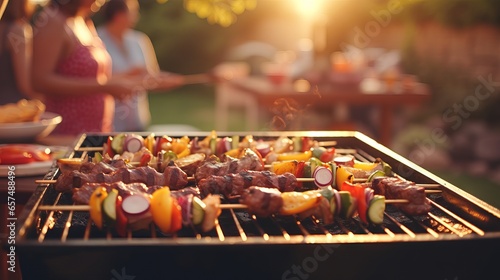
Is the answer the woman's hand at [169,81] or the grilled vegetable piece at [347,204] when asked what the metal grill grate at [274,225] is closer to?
the grilled vegetable piece at [347,204]

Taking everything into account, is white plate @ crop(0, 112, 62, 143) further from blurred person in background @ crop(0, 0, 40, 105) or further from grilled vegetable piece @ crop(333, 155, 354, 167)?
grilled vegetable piece @ crop(333, 155, 354, 167)

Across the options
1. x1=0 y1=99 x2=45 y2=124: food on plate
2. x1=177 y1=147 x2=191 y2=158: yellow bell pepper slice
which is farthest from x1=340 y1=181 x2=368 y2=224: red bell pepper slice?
x1=0 y1=99 x2=45 y2=124: food on plate

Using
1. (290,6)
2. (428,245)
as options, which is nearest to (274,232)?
(428,245)

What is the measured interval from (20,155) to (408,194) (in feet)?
6.04

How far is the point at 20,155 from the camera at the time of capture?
10.4 feet

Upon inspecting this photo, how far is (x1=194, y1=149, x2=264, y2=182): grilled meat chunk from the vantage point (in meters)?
2.70

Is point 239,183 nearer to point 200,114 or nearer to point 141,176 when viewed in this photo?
point 141,176

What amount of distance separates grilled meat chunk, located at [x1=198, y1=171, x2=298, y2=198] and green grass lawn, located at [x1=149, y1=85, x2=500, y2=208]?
600 cm

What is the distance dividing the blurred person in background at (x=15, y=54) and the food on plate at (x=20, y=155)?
197 cm

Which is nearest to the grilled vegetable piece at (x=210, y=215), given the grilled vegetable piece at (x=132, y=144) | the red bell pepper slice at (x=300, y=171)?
the red bell pepper slice at (x=300, y=171)

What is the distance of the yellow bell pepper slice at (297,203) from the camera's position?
86.5 inches

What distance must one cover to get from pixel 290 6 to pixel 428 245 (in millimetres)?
18253

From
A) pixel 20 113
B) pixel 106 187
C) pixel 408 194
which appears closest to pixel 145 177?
pixel 106 187

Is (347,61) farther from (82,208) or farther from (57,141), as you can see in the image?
(82,208)
